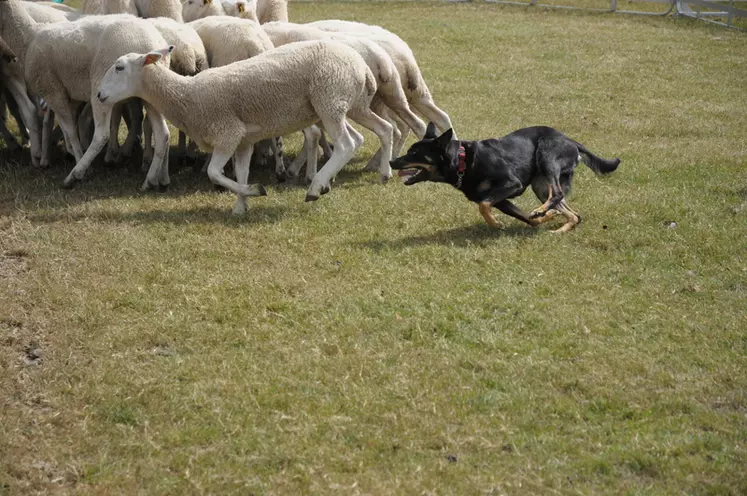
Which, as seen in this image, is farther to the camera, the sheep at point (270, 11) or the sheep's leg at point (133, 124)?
the sheep at point (270, 11)

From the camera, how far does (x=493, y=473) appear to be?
4652 mm

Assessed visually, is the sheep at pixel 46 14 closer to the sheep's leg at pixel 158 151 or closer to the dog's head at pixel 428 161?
the sheep's leg at pixel 158 151

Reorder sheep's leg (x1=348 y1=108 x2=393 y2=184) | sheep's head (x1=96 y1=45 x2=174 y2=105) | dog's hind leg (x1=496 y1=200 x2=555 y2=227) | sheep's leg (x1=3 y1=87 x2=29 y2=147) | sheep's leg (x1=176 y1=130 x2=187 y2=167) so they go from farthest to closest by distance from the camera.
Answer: sheep's leg (x1=3 y1=87 x2=29 y2=147) → sheep's leg (x1=176 y1=130 x2=187 y2=167) → sheep's leg (x1=348 y1=108 x2=393 y2=184) → sheep's head (x1=96 y1=45 x2=174 y2=105) → dog's hind leg (x1=496 y1=200 x2=555 y2=227)

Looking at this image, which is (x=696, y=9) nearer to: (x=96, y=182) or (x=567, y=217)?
(x=567, y=217)

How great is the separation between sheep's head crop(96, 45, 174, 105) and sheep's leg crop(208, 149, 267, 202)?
3.01 ft

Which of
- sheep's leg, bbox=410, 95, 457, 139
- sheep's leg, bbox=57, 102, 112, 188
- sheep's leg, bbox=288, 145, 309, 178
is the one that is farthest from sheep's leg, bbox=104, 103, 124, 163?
sheep's leg, bbox=410, 95, 457, 139

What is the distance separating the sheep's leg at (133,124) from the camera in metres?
10.2

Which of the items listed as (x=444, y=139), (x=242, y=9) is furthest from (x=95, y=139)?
(x=444, y=139)

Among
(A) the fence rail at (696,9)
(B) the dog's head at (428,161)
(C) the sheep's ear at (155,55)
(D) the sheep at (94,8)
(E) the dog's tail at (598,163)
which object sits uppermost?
(C) the sheep's ear at (155,55)

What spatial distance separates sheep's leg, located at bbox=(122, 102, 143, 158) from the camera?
10234 millimetres

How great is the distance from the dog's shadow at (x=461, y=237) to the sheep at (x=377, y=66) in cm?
171

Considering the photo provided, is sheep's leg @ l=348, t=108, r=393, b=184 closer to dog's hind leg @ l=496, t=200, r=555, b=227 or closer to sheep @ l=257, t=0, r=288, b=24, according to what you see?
dog's hind leg @ l=496, t=200, r=555, b=227

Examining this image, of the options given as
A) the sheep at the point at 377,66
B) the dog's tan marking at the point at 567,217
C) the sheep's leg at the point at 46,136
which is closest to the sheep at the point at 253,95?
the sheep at the point at 377,66

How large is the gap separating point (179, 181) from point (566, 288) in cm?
435
